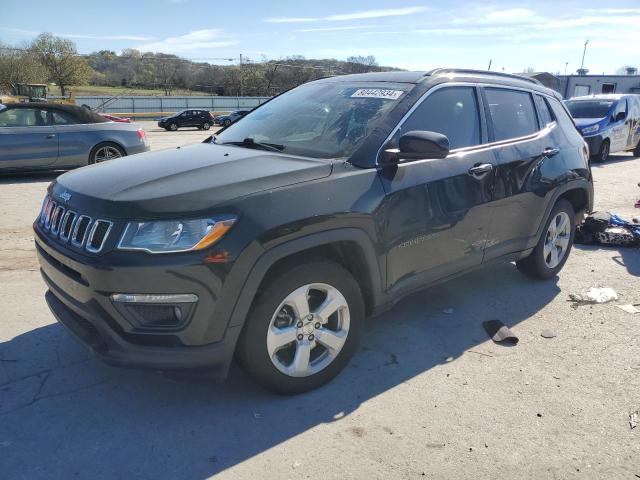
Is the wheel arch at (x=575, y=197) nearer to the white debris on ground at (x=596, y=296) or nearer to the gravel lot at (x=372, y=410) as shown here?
the white debris on ground at (x=596, y=296)

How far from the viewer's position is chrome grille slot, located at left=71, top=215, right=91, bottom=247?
276cm

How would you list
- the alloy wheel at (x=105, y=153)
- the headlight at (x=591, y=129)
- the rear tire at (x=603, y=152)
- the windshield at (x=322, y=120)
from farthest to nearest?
the rear tire at (x=603, y=152) < the headlight at (x=591, y=129) < the alloy wheel at (x=105, y=153) < the windshield at (x=322, y=120)

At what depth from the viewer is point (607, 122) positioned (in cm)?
1445

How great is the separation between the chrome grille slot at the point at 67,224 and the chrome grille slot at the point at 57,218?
0.07 m

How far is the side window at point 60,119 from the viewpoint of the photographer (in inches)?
399

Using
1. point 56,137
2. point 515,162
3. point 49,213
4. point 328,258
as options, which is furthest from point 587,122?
point 49,213

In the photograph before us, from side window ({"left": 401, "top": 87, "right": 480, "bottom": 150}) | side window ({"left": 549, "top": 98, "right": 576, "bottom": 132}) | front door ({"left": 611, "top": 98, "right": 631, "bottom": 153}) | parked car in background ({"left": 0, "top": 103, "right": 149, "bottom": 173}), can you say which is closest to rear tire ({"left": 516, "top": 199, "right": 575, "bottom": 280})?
side window ({"left": 549, "top": 98, "right": 576, "bottom": 132})

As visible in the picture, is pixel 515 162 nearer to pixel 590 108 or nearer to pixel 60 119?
pixel 60 119

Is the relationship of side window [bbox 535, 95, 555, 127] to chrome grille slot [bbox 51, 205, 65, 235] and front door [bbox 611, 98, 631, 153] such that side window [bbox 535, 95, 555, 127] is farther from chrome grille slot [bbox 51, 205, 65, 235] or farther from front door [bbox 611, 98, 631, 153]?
front door [bbox 611, 98, 631, 153]

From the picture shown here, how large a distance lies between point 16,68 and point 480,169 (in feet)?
210

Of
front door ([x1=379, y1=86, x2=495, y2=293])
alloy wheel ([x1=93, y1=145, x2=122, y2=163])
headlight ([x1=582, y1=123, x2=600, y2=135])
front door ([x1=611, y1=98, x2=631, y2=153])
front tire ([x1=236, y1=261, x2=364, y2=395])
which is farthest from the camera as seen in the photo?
front door ([x1=611, y1=98, x2=631, y2=153])

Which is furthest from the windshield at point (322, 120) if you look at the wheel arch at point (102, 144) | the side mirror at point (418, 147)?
the wheel arch at point (102, 144)

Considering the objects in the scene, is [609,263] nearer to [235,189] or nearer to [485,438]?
[485,438]

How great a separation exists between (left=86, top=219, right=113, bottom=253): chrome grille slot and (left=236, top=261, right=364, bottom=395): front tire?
822mm
